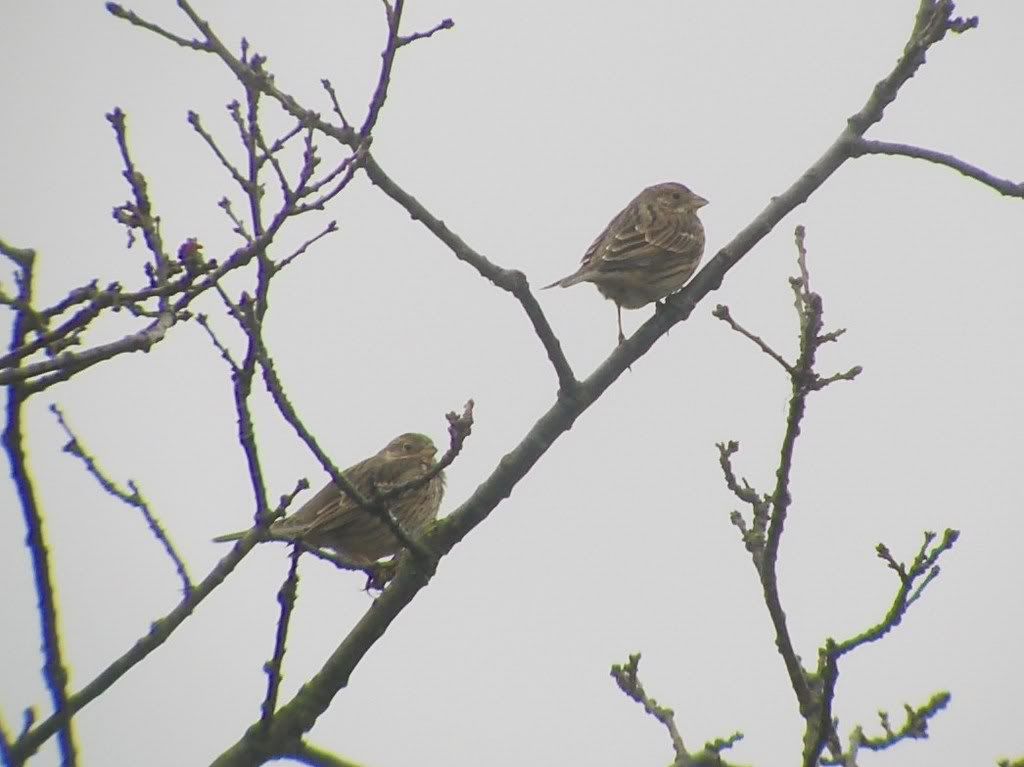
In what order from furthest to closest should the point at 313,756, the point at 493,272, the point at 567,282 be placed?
the point at 567,282 → the point at 493,272 → the point at 313,756

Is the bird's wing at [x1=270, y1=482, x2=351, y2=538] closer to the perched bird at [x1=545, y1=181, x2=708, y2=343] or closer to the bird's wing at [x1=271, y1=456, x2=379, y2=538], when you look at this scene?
the bird's wing at [x1=271, y1=456, x2=379, y2=538]

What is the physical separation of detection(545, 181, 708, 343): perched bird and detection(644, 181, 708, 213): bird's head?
1.04ft

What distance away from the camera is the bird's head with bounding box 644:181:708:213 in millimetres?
10477

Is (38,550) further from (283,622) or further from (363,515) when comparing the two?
(363,515)

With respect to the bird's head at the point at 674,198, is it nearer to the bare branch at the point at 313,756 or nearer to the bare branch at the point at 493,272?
the bare branch at the point at 493,272

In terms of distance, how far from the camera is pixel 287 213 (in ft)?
13.0

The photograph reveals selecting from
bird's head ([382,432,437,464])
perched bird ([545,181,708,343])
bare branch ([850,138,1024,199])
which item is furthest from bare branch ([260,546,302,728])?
bird's head ([382,432,437,464])

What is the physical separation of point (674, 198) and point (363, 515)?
4258 millimetres

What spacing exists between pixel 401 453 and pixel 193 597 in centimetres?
691

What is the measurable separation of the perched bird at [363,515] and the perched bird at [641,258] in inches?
80.7

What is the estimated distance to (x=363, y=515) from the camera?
922 centimetres

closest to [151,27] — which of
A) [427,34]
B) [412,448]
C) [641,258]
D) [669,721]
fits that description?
[427,34]

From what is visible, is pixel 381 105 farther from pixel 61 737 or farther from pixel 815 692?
pixel 815 692

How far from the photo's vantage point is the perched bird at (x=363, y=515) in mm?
9000
